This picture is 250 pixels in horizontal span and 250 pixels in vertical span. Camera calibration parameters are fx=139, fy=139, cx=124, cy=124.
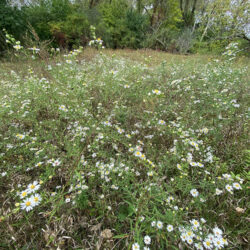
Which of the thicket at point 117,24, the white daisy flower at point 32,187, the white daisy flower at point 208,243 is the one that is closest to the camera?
the white daisy flower at point 208,243

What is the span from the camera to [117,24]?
10.8 metres

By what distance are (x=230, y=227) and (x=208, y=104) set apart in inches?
63.4

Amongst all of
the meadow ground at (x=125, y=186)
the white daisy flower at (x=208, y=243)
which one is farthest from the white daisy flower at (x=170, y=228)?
the white daisy flower at (x=208, y=243)

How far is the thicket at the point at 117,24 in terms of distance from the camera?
19.3 ft

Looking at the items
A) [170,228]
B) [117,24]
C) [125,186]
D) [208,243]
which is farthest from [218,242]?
[117,24]

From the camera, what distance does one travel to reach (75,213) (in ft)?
3.86

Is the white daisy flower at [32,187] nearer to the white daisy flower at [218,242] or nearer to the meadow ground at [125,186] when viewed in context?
the meadow ground at [125,186]

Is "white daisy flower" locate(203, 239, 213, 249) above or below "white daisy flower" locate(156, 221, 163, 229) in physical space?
below

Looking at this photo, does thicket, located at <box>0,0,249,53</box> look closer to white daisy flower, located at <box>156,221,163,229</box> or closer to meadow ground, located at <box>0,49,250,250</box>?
meadow ground, located at <box>0,49,250,250</box>

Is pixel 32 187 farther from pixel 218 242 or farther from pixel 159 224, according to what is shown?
pixel 218 242

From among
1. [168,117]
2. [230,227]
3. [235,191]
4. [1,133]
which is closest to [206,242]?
[230,227]

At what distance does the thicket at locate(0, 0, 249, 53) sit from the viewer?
231 inches

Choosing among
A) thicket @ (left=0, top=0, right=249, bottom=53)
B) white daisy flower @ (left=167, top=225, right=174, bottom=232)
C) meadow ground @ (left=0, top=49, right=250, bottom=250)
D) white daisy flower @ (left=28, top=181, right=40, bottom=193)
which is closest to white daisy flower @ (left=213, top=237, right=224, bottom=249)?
meadow ground @ (left=0, top=49, right=250, bottom=250)

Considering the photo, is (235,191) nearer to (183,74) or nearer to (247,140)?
(247,140)
